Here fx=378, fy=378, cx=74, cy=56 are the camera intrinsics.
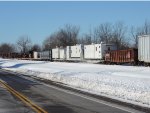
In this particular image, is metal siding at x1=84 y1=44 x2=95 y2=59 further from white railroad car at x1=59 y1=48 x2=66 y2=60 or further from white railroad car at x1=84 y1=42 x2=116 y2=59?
white railroad car at x1=59 y1=48 x2=66 y2=60

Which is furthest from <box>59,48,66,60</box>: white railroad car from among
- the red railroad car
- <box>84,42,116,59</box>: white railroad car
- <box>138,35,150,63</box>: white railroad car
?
<box>138,35,150,63</box>: white railroad car

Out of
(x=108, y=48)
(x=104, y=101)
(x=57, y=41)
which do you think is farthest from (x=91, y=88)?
(x=57, y=41)

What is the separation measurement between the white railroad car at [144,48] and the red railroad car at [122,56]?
494 centimetres

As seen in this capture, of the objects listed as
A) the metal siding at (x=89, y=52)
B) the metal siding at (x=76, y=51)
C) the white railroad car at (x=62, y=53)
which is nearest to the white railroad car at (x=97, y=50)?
the metal siding at (x=89, y=52)

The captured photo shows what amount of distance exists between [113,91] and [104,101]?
2.72 m

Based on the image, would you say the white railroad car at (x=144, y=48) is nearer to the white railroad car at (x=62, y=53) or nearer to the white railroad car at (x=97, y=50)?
the white railroad car at (x=97, y=50)

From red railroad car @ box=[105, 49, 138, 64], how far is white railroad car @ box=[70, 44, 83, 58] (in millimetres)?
14477

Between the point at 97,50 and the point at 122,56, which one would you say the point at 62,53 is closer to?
the point at 97,50

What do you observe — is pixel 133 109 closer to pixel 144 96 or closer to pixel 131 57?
pixel 144 96

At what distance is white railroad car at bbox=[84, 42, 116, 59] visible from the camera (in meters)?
60.7

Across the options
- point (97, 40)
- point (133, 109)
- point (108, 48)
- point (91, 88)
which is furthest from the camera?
point (97, 40)

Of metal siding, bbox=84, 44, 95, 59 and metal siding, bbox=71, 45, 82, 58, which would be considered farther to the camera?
metal siding, bbox=71, 45, 82, 58

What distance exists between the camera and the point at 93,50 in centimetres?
6322

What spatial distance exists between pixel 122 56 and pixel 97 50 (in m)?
12.0
